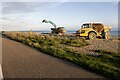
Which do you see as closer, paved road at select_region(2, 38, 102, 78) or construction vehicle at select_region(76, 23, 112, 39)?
paved road at select_region(2, 38, 102, 78)

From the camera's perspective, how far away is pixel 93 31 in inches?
1208

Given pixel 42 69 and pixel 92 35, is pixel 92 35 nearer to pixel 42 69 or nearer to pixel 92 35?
pixel 92 35

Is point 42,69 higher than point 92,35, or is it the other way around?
point 92,35

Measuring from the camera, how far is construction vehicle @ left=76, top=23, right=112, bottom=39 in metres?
30.6

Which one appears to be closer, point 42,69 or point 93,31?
point 42,69

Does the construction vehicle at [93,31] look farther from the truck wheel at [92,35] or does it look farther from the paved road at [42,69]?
the paved road at [42,69]

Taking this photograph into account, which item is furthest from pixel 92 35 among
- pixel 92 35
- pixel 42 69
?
Result: pixel 42 69

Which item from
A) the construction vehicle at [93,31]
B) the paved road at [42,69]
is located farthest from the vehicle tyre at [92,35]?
the paved road at [42,69]

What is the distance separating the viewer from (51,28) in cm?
4297

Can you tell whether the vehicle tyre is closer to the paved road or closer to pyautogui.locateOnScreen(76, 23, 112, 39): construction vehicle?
pyautogui.locateOnScreen(76, 23, 112, 39): construction vehicle

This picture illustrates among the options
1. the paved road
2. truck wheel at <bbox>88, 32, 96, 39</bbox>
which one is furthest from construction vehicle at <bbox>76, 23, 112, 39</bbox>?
the paved road

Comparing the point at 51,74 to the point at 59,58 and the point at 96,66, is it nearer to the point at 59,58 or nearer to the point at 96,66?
the point at 96,66

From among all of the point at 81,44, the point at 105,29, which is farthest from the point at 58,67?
the point at 105,29

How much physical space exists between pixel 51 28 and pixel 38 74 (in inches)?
1309
